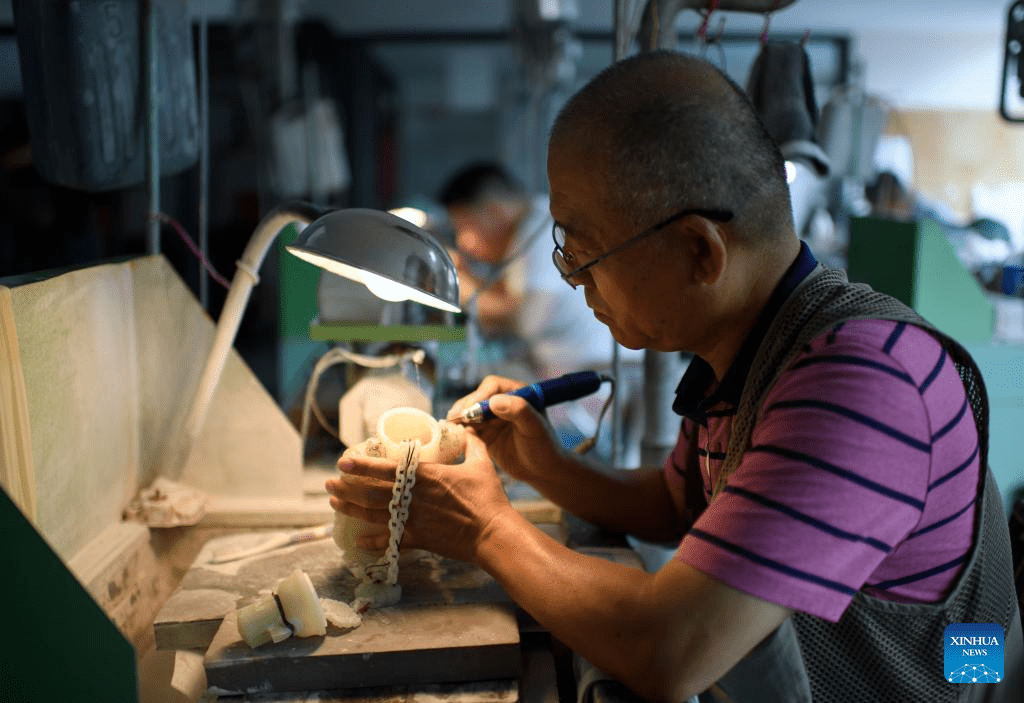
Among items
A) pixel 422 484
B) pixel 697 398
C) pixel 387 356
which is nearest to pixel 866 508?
pixel 697 398

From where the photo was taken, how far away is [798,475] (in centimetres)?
82

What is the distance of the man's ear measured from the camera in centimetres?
94

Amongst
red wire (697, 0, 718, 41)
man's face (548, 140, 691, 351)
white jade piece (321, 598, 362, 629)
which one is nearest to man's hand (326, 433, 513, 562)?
white jade piece (321, 598, 362, 629)

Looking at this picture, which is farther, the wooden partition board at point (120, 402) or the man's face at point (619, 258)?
the wooden partition board at point (120, 402)

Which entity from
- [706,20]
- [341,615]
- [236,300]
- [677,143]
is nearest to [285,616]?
[341,615]

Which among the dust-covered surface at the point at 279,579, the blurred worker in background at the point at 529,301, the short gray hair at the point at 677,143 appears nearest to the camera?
the short gray hair at the point at 677,143

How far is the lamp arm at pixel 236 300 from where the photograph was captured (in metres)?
1.20

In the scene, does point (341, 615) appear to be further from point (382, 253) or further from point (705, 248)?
point (705, 248)

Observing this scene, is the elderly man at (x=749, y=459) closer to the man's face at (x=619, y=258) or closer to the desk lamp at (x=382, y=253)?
the man's face at (x=619, y=258)

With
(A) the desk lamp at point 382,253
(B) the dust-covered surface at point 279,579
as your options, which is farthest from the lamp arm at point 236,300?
(B) the dust-covered surface at point 279,579

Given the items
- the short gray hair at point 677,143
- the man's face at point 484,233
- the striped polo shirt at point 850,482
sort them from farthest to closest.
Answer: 1. the man's face at point 484,233
2. the short gray hair at point 677,143
3. the striped polo shirt at point 850,482

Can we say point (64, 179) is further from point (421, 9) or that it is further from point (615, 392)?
point (421, 9)

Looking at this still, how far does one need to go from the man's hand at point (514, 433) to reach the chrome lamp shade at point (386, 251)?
0.27 meters

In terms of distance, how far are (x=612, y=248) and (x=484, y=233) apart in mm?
2568
